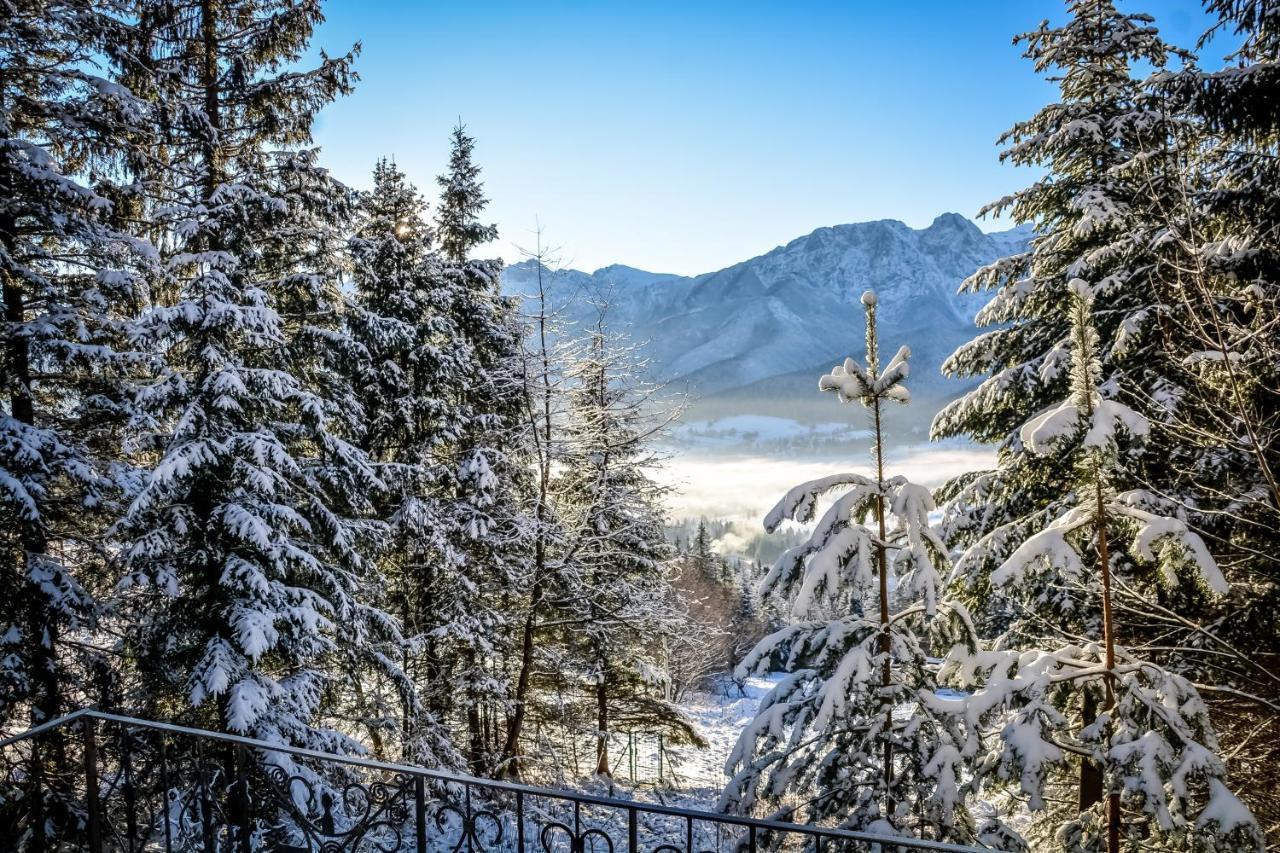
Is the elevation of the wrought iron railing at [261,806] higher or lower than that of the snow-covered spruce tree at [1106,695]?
lower

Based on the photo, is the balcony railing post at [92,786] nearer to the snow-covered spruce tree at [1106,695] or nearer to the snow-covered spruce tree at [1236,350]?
the snow-covered spruce tree at [1106,695]

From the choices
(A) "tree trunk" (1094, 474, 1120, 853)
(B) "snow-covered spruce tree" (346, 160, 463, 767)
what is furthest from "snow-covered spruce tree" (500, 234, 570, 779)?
(A) "tree trunk" (1094, 474, 1120, 853)

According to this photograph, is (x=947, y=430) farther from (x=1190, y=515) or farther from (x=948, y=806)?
(x=948, y=806)

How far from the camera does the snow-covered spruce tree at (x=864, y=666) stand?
428 centimetres

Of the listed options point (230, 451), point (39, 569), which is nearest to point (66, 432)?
point (39, 569)

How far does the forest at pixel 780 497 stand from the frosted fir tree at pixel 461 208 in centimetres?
317

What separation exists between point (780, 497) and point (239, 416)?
685 cm

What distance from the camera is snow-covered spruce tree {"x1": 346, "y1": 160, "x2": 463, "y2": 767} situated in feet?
38.1

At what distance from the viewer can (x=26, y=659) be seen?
24.7ft

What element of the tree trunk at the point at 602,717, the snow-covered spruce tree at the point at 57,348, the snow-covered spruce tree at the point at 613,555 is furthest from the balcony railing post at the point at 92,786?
the tree trunk at the point at 602,717

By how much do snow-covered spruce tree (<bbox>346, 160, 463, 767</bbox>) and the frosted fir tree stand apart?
0.81 meters

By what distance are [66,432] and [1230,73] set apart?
13.3 meters

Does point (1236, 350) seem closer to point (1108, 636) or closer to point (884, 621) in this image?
point (1108, 636)

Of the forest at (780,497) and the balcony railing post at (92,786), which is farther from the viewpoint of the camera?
the balcony railing post at (92,786)
